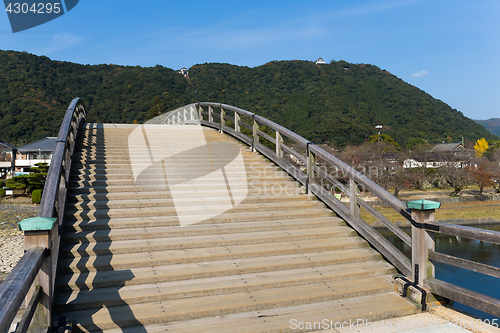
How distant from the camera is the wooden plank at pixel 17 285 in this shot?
178 cm

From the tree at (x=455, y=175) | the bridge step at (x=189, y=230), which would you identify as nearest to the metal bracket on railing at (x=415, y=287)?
the bridge step at (x=189, y=230)

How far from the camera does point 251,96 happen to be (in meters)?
76.2

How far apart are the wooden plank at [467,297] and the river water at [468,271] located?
7.49m

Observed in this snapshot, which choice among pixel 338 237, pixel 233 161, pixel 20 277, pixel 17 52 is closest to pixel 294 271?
pixel 338 237

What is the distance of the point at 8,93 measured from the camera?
74.6 meters

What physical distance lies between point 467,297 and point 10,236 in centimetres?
3631

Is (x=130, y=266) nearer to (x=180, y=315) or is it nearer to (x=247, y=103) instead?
(x=180, y=315)

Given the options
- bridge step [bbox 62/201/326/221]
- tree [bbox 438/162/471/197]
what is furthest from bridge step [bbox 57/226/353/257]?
tree [bbox 438/162/471/197]

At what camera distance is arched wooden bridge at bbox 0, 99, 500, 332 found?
11.0 ft

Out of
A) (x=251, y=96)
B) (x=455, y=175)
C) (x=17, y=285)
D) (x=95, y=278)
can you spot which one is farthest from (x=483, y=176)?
(x=251, y=96)

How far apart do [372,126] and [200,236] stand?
7295 cm

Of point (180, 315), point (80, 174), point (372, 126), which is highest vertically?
point (372, 126)

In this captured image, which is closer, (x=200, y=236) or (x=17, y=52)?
(x=200, y=236)

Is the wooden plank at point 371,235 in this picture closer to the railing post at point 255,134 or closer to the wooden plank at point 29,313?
the railing post at point 255,134
